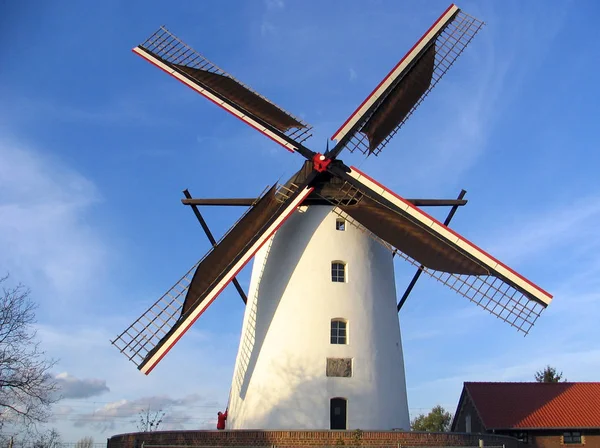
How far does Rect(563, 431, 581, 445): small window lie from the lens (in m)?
23.9

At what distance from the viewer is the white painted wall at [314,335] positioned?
56.6 ft

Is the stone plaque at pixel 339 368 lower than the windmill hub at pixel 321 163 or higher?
lower

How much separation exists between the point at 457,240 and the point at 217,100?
28.0 feet

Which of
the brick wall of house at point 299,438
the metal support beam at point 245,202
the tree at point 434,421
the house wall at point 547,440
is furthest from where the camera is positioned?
the tree at point 434,421

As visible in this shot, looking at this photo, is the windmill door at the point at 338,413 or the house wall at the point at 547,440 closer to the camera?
the windmill door at the point at 338,413

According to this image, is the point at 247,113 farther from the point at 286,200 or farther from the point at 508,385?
the point at 508,385

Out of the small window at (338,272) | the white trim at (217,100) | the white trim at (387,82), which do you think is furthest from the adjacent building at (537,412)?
the white trim at (217,100)

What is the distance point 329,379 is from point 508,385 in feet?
40.9

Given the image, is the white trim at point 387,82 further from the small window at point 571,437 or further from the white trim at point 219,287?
the small window at point 571,437

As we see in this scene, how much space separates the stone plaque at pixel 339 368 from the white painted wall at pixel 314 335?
140mm

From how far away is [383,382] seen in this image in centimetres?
1783

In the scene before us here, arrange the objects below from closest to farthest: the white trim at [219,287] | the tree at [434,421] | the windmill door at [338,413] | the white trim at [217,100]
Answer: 1. the white trim at [219,287]
2. the windmill door at [338,413]
3. the white trim at [217,100]
4. the tree at [434,421]

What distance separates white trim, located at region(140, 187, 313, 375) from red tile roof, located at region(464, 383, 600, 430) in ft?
39.3

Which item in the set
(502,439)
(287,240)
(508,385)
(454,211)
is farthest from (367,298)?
(508,385)
